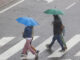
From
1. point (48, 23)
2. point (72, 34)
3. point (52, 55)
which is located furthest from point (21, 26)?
point (52, 55)

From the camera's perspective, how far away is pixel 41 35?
1894 centimetres

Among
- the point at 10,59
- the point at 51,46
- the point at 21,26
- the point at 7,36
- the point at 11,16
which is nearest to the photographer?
the point at 10,59

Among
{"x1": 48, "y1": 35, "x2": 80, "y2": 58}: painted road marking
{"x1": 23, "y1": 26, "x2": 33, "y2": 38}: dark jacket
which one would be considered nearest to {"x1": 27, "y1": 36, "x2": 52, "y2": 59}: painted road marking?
{"x1": 48, "y1": 35, "x2": 80, "y2": 58}: painted road marking

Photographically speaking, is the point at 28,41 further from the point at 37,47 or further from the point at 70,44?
the point at 70,44

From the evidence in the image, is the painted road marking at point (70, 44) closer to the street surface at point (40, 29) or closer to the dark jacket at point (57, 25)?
the street surface at point (40, 29)

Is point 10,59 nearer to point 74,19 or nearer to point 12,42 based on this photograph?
point 12,42

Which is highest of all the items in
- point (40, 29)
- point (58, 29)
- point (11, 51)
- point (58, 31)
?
point (58, 29)

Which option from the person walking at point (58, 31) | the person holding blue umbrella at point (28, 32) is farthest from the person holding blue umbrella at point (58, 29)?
the person holding blue umbrella at point (28, 32)

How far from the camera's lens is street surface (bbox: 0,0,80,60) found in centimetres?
1653

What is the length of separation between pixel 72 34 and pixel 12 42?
328 centimetres

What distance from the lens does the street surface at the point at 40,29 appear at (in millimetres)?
16531

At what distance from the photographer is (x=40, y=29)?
19.8 m

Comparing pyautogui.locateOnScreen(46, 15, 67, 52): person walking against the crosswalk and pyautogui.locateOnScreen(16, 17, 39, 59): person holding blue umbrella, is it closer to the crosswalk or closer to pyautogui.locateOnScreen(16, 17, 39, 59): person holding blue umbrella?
the crosswalk

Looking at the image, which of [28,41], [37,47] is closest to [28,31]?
[28,41]
